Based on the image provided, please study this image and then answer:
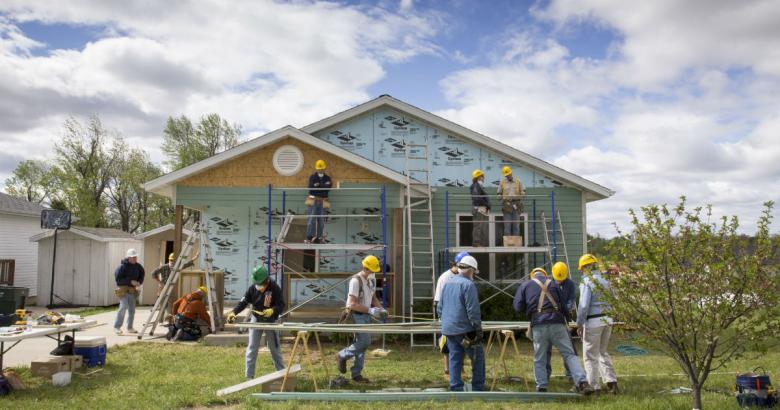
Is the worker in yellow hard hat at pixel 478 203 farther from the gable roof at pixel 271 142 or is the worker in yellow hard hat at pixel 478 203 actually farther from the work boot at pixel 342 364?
the work boot at pixel 342 364

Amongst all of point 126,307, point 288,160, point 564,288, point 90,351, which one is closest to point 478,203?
point 288,160

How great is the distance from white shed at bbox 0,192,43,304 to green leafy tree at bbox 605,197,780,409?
2366 centimetres

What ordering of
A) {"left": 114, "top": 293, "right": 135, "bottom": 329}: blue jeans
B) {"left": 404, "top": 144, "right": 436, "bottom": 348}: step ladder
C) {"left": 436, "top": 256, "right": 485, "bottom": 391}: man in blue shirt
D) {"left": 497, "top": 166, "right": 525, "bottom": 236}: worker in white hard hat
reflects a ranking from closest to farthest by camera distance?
{"left": 436, "top": 256, "right": 485, "bottom": 391}: man in blue shirt → {"left": 114, "top": 293, "right": 135, "bottom": 329}: blue jeans → {"left": 497, "top": 166, "right": 525, "bottom": 236}: worker in white hard hat → {"left": 404, "top": 144, "right": 436, "bottom": 348}: step ladder

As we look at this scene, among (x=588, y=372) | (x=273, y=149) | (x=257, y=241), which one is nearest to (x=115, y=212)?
(x=257, y=241)

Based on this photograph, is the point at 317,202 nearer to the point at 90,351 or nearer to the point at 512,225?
the point at 512,225

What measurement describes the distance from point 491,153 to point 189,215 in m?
29.9

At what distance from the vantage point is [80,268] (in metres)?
20.9

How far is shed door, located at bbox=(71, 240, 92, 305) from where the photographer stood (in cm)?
2086

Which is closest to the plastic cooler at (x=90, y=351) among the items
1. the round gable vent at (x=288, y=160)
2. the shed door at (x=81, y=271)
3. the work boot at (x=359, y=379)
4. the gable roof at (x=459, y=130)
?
the work boot at (x=359, y=379)

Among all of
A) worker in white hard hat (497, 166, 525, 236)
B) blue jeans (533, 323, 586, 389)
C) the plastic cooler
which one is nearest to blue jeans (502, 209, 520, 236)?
worker in white hard hat (497, 166, 525, 236)

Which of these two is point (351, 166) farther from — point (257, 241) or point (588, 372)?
point (588, 372)

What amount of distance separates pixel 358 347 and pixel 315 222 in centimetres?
496

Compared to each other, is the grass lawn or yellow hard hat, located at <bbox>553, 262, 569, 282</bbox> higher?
yellow hard hat, located at <bbox>553, 262, 569, 282</bbox>

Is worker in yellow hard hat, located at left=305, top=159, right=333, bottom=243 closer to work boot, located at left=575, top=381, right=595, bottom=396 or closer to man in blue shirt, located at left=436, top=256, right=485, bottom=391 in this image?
man in blue shirt, located at left=436, top=256, right=485, bottom=391
